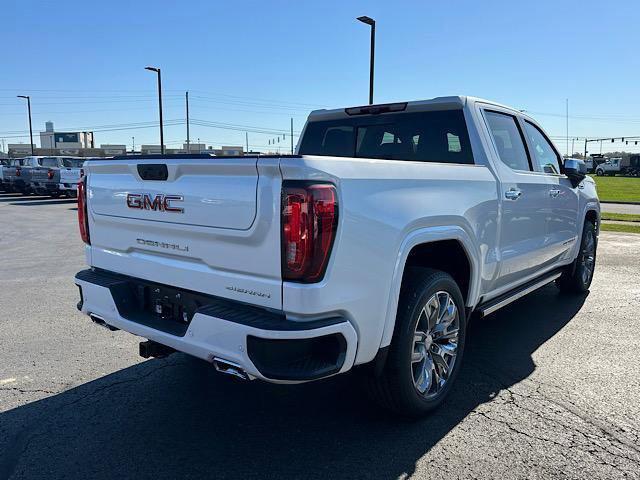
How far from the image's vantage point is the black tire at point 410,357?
307 cm

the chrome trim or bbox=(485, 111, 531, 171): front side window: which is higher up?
bbox=(485, 111, 531, 171): front side window

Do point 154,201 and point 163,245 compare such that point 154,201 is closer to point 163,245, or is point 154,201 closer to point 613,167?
point 163,245

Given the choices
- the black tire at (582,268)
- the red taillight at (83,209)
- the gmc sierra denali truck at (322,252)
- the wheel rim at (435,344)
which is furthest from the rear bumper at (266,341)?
the black tire at (582,268)

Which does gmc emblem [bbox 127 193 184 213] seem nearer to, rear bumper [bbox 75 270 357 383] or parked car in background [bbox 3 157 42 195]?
rear bumper [bbox 75 270 357 383]

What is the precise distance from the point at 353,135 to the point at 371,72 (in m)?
15.2

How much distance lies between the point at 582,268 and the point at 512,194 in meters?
2.88

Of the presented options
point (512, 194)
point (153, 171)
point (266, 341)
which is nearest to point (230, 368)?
point (266, 341)

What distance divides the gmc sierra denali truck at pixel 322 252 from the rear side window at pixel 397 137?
0.05 ft

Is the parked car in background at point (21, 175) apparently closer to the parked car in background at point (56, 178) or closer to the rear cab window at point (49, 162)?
the rear cab window at point (49, 162)

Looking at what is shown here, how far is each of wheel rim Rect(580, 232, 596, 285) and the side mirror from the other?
3.71ft

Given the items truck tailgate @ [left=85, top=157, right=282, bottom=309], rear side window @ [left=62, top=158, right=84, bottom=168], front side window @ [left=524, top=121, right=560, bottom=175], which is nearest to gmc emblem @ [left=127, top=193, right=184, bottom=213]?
truck tailgate @ [left=85, top=157, right=282, bottom=309]

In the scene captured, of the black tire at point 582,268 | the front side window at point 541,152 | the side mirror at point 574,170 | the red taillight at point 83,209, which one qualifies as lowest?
the black tire at point 582,268

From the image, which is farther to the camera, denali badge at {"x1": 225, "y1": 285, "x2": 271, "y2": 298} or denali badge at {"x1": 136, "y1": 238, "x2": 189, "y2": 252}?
denali badge at {"x1": 136, "y1": 238, "x2": 189, "y2": 252}

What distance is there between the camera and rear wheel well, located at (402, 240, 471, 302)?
3494 millimetres
